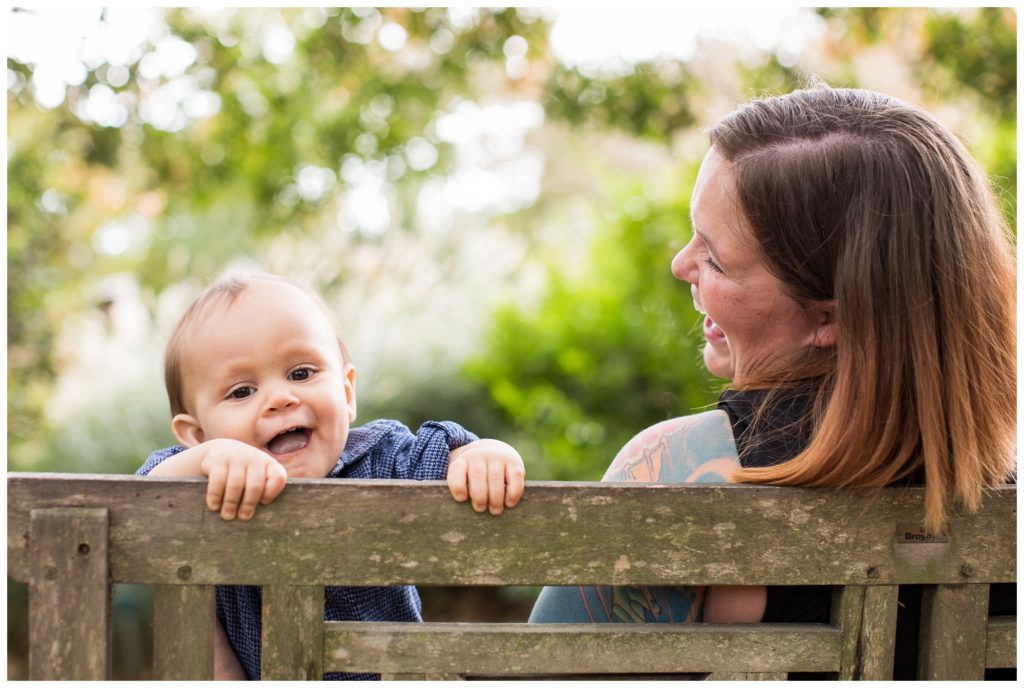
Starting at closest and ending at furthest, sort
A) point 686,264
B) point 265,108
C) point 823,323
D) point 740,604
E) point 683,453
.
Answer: point 740,604 → point 683,453 → point 823,323 → point 686,264 → point 265,108

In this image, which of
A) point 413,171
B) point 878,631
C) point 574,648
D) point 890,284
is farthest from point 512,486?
point 413,171

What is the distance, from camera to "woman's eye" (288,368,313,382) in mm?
2127

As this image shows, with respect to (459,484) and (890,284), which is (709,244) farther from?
(459,484)

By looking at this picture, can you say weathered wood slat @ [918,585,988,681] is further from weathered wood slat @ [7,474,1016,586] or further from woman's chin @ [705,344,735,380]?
woman's chin @ [705,344,735,380]

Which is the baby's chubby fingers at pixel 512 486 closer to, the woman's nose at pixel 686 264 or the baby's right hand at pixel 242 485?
the baby's right hand at pixel 242 485

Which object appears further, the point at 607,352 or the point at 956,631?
the point at 607,352

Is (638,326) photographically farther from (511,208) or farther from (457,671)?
(511,208)

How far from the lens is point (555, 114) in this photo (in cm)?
575

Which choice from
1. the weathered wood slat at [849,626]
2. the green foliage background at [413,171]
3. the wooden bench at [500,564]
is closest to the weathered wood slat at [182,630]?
the wooden bench at [500,564]

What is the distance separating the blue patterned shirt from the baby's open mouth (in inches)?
4.9

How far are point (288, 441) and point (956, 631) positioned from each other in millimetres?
1337

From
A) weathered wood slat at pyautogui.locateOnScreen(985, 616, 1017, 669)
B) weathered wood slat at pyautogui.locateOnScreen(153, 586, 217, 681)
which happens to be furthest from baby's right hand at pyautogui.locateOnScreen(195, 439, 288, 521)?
weathered wood slat at pyautogui.locateOnScreen(985, 616, 1017, 669)

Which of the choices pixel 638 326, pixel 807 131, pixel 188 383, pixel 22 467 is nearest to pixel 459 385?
pixel 638 326

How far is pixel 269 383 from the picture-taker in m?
2.09
